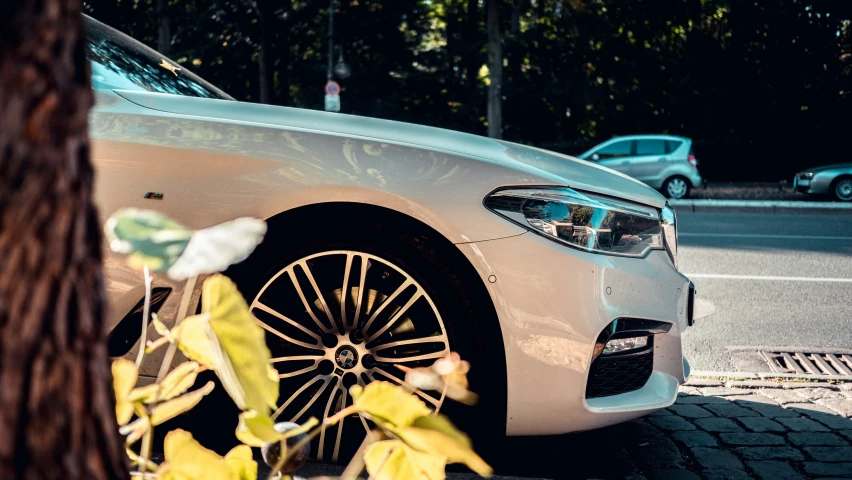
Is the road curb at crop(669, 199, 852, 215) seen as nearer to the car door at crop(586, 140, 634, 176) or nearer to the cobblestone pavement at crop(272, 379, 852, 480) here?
the car door at crop(586, 140, 634, 176)

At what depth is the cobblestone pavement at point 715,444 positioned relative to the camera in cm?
277

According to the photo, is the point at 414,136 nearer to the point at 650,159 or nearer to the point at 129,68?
the point at 129,68

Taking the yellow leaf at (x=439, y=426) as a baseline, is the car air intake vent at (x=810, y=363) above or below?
below

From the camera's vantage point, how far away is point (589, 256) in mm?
2523

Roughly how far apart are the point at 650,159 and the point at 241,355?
18.4m

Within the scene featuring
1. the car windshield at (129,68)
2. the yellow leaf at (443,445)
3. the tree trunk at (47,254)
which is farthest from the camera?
the car windshield at (129,68)

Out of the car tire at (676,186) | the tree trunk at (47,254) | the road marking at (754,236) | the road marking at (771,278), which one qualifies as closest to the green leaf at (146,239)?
the tree trunk at (47,254)

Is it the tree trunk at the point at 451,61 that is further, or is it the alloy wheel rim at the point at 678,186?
the tree trunk at the point at 451,61

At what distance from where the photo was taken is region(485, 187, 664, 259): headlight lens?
252 cm

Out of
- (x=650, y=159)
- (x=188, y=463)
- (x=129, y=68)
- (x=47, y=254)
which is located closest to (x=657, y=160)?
(x=650, y=159)

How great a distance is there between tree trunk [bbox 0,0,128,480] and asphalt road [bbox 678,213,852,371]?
2913 millimetres

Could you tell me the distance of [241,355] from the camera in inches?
39.2

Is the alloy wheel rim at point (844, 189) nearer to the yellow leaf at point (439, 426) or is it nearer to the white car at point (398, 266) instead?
the white car at point (398, 266)

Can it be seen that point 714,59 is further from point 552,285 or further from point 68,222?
point 68,222
